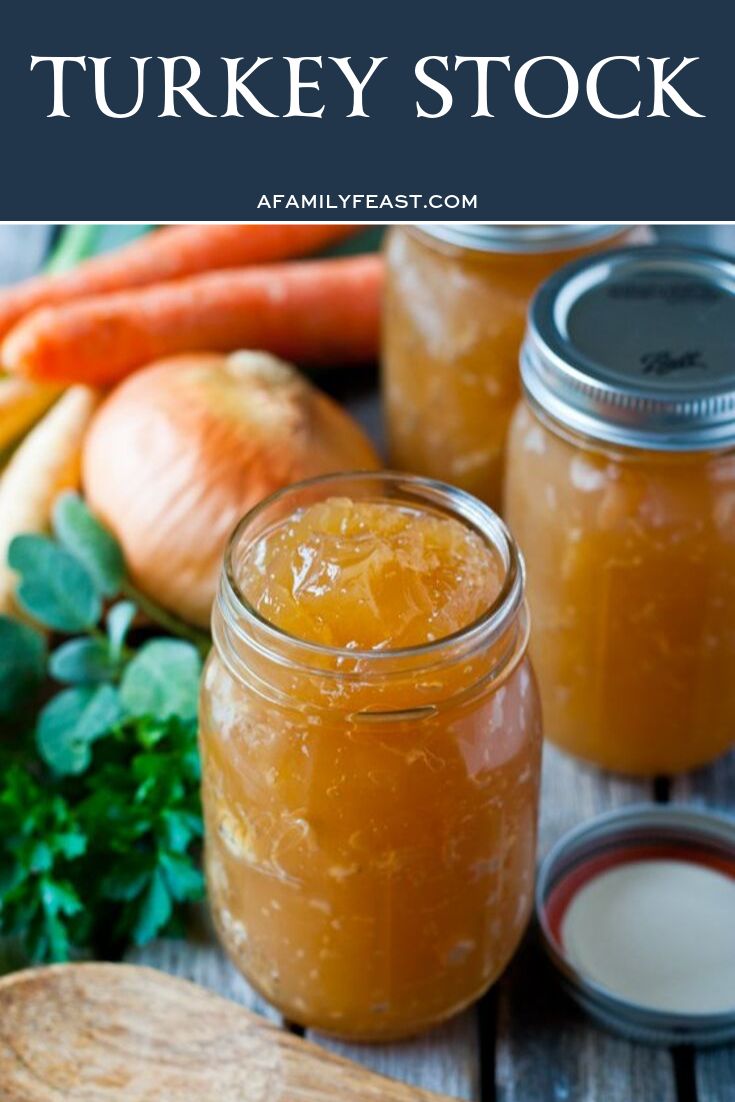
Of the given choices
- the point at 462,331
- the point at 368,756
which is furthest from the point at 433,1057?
the point at 462,331

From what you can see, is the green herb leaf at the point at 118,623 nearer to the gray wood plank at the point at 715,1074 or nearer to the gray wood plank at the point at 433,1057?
the gray wood plank at the point at 433,1057

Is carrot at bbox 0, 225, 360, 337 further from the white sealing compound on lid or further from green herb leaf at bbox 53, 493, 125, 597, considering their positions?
the white sealing compound on lid

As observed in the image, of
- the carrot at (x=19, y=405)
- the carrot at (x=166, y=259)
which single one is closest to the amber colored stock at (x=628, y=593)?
the carrot at (x=19, y=405)

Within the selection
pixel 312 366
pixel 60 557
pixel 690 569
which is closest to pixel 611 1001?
pixel 690 569

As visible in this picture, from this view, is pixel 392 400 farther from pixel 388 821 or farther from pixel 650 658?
pixel 388 821

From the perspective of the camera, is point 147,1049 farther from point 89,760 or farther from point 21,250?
point 21,250
